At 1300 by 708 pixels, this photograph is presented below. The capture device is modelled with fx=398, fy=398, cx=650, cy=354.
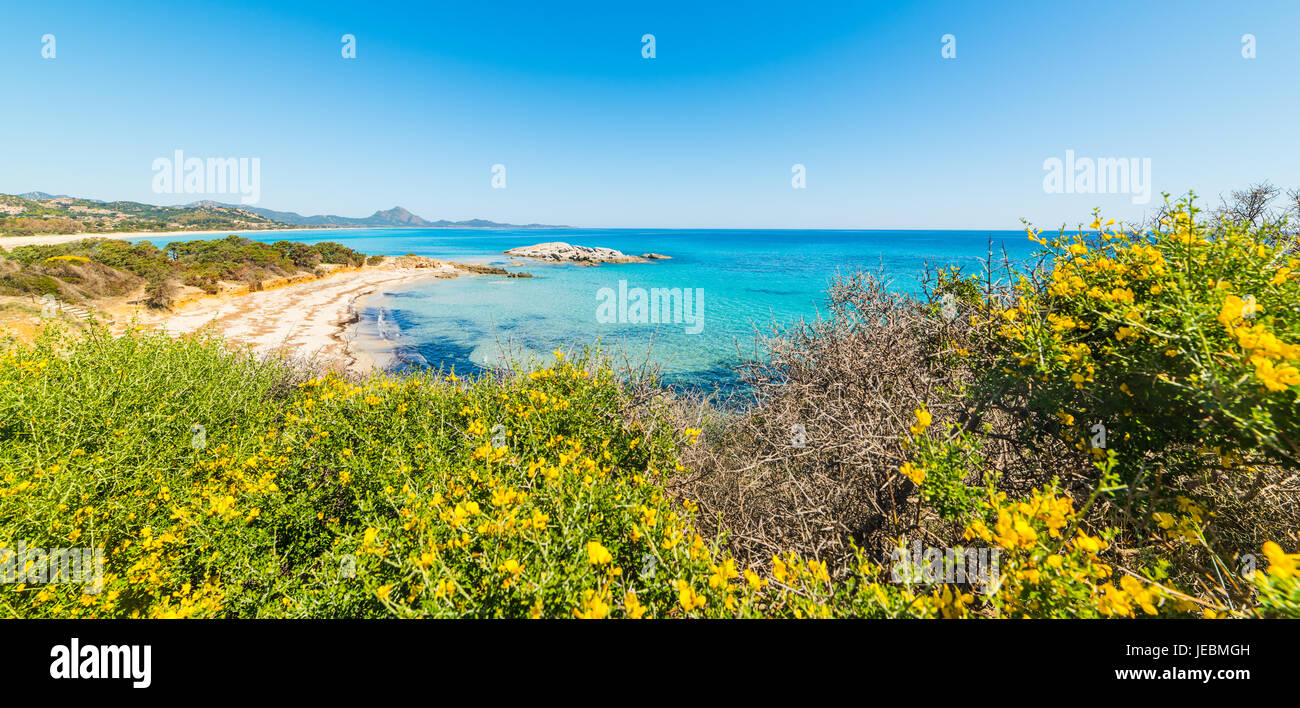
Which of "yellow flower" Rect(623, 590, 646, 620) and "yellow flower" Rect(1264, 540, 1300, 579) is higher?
"yellow flower" Rect(1264, 540, 1300, 579)

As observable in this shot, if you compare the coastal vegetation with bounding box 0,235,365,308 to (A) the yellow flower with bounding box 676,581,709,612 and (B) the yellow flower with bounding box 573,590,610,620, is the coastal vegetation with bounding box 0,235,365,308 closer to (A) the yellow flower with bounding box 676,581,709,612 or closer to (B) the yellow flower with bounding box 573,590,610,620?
(B) the yellow flower with bounding box 573,590,610,620

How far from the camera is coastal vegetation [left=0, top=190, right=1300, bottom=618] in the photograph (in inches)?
75.2

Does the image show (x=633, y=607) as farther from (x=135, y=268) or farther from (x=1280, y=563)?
(x=135, y=268)

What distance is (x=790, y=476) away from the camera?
3.94 metres

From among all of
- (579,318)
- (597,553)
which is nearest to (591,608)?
(597,553)

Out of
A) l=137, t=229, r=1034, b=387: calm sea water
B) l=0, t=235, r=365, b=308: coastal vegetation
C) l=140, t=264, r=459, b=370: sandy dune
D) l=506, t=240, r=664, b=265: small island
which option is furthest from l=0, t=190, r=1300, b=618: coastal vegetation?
l=506, t=240, r=664, b=265: small island

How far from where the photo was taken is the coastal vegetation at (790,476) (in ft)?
6.27

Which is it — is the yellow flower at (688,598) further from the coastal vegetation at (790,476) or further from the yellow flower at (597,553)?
the yellow flower at (597,553)

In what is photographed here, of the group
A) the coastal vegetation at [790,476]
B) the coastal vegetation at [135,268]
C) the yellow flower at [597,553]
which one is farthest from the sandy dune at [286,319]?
the yellow flower at [597,553]

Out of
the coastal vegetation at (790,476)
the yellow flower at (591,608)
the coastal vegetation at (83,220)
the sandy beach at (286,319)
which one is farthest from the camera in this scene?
the coastal vegetation at (83,220)

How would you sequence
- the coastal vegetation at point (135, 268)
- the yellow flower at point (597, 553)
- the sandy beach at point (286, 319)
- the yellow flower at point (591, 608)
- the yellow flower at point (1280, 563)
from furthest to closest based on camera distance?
1. the coastal vegetation at point (135, 268)
2. the sandy beach at point (286, 319)
3. the yellow flower at point (597, 553)
4. the yellow flower at point (591, 608)
5. the yellow flower at point (1280, 563)

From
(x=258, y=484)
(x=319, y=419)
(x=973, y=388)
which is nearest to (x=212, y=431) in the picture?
(x=319, y=419)

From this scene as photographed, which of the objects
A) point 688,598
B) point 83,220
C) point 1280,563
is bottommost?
point 688,598
